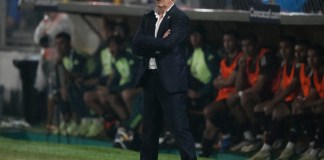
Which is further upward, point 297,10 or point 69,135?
point 297,10

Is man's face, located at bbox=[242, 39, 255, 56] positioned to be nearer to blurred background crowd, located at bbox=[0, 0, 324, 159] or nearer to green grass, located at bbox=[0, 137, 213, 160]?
blurred background crowd, located at bbox=[0, 0, 324, 159]

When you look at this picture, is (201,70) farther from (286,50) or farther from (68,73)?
(68,73)

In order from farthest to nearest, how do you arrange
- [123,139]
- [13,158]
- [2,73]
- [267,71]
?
[2,73] → [123,139] → [267,71] → [13,158]

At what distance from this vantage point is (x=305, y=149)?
516 inches

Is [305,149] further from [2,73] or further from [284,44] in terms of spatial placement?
[2,73]

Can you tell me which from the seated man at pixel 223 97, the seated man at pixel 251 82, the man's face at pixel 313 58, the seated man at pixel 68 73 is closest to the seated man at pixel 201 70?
the seated man at pixel 223 97

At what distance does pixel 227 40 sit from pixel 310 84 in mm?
1685

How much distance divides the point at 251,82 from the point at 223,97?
51 centimetres

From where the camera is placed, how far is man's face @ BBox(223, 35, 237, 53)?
1427 cm

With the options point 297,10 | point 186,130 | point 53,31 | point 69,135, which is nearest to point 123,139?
point 69,135

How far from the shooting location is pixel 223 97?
1433cm

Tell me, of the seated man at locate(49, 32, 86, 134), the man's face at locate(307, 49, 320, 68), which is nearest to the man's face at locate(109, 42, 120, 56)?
the seated man at locate(49, 32, 86, 134)

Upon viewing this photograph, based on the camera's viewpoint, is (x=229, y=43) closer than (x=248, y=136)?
No

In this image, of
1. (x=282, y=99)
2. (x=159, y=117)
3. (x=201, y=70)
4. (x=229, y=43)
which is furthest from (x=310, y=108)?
(x=159, y=117)
